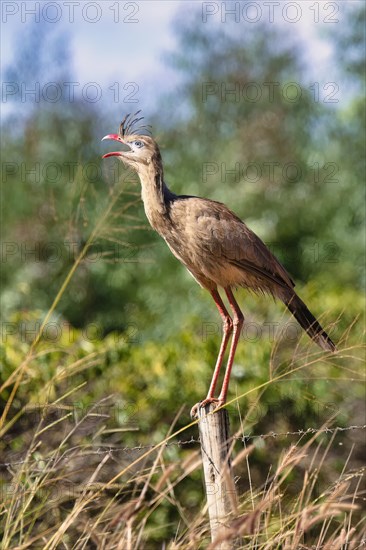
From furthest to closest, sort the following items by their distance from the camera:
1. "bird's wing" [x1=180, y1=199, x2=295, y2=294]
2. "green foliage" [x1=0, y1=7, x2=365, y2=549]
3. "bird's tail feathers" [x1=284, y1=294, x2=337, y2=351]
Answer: "green foliage" [x1=0, y1=7, x2=365, y2=549]
"bird's wing" [x1=180, y1=199, x2=295, y2=294]
"bird's tail feathers" [x1=284, y1=294, x2=337, y2=351]

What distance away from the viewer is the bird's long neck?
4.96 metres

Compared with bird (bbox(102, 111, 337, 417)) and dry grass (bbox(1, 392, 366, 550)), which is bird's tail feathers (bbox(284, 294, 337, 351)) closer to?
bird (bbox(102, 111, 337, 417))

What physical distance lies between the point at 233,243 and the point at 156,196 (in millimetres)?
502

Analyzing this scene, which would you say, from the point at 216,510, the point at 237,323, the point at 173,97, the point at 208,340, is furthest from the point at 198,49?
the point at 216,510

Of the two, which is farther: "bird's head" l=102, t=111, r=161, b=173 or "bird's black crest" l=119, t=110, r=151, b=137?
"bird's black crest" l=119, t=110, r=151, b=137

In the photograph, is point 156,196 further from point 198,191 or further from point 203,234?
point 198,191

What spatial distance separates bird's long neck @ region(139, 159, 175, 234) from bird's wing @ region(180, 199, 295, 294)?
17cm

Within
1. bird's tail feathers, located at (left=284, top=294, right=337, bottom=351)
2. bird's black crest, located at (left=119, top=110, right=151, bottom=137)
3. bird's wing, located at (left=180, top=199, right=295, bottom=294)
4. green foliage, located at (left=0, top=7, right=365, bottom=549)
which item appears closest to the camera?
bird's tail feathers, located at (left=284, top=294, right=337, bottom=351)

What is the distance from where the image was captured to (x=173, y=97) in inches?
580

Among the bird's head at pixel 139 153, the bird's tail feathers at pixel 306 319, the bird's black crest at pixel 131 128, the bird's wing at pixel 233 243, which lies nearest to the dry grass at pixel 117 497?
the bird's tail feathers at pixel 306 319

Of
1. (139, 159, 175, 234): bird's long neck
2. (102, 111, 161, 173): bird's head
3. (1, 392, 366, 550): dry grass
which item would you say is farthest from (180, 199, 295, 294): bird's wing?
(1, 392, 366, 550): dry grass

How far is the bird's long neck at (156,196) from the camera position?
4.96 metres

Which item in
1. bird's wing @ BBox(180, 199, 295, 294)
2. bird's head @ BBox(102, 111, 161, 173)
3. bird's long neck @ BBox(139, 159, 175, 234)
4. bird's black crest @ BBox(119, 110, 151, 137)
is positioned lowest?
bird's wing @ BBox(180, 199, 295, 294)

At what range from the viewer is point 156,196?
195 inches
